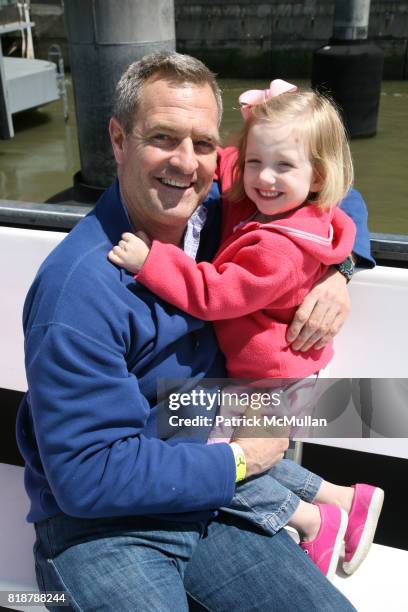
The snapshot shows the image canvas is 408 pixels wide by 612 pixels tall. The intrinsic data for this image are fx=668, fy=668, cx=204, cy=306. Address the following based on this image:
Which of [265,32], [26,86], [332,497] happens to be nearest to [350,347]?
[332,497]

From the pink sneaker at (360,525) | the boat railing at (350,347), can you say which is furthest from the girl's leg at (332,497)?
the boat railing at (350,347)

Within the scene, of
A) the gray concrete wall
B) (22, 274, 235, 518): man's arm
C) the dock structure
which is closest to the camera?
(22, 274, 235, 518): man's arm

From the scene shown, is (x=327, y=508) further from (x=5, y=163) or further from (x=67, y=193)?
(x=5, y=163)

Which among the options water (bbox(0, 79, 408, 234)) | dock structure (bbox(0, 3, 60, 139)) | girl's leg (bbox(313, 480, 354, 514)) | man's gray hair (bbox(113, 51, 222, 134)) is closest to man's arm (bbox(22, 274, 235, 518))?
man's gray hair (bbox(113, 51, 222, 134))

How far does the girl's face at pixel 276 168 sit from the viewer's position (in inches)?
67.2

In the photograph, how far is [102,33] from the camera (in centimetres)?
488

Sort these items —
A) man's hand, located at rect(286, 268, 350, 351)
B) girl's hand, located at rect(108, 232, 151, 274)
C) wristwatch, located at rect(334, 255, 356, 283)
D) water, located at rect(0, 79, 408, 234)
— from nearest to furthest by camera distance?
girl's hand, located at rect(108, 232, 151, 274), man's hand, located at rect(286, 268, 350, 351), wristwatch, located at rect(334, 255, 356, 283), water, located at rect(0, 79, 408, 234)

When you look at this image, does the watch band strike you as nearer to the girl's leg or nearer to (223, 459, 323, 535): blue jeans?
(223, 459, 323, 535): blue jeans

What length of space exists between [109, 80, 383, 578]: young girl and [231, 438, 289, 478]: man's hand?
0.06 meters

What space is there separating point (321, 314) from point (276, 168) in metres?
0.40

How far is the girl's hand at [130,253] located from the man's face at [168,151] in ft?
0.32

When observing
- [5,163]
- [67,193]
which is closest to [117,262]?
[67,193]

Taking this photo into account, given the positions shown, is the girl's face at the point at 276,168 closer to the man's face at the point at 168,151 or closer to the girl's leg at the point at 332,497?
the man's face at the point at 168,151

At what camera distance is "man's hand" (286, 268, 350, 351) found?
1757mm
